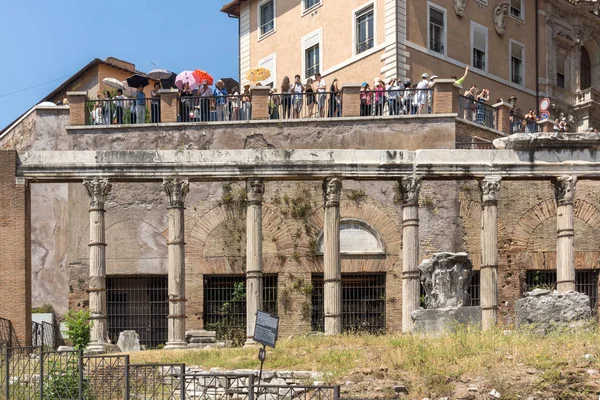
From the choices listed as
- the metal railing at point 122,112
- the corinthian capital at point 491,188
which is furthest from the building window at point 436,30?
the corinthian capital at point 491,188

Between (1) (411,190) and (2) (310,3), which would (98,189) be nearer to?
(1) (411,190)

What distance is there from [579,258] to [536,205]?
5.99ft

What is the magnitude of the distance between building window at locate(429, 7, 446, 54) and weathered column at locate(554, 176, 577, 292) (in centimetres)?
1173

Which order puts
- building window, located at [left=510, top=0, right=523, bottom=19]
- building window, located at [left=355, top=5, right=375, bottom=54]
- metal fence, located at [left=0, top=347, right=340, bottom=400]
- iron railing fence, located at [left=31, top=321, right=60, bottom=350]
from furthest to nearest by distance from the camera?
building window, located at [left=510, top=0, right=523, bottom=19] < building window, located at [left=355, top=5, right=375, bottom=54] < iron railing fence, located at [left=31, top=321, right=60, bottom=350] < metal fence, located at [left=0, top=347, right=340, bottom=400]

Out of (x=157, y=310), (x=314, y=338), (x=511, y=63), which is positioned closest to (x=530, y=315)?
Answer: (x=314, y=338)

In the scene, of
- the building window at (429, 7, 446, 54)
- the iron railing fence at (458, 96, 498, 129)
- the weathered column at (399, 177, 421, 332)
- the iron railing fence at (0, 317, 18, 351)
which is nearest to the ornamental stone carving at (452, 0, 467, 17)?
the building window at (429, 7, 446, 54)

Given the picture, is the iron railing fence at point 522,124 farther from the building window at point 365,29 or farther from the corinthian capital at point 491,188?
the corinthian capital at point 491,188

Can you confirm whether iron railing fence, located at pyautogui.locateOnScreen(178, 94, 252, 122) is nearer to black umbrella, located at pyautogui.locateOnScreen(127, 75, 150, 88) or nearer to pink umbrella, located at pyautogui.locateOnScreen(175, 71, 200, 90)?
black umbrella, located at pyautogui.locateOnScreen(127, 75, 150, 88)

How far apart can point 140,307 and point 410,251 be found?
25.3 ft

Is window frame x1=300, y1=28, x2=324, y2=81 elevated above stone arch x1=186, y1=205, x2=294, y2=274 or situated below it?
above

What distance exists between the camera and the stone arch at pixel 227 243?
29.8m

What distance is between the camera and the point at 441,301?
23922mm

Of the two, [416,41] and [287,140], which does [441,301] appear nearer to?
[287,140]

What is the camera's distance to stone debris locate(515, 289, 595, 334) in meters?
22.3
